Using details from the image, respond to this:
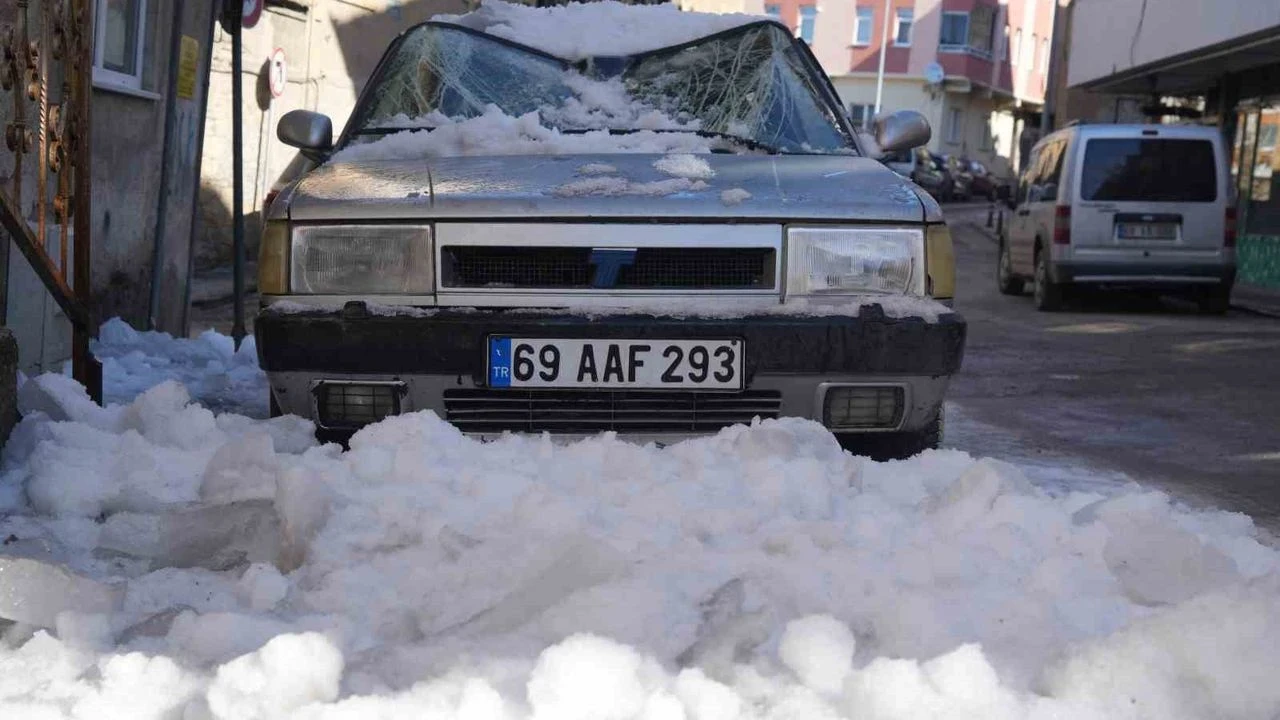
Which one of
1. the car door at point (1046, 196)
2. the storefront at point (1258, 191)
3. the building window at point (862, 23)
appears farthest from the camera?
the building window at point (862, 23)

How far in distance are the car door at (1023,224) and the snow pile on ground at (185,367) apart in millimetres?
10468

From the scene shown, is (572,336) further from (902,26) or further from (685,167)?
(902,26)

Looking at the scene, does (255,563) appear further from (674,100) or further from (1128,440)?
(1128,440)

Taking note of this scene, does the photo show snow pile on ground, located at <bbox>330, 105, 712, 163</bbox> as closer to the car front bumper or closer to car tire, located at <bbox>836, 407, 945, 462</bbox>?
the car front bumper

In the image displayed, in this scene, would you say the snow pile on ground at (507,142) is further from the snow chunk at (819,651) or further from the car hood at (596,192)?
the snow chunk at (819,651)

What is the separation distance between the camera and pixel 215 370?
745cm

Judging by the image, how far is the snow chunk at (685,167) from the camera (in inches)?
179

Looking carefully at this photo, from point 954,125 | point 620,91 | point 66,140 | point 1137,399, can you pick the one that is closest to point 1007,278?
point 1137,399

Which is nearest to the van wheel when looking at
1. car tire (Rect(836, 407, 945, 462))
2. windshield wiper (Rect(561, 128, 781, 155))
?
windshield wiper (Rect(561, 128, 781, 155))

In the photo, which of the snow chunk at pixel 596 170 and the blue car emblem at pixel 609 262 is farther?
the snow chunk at pixel 596 170

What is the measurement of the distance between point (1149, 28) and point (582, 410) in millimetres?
20015

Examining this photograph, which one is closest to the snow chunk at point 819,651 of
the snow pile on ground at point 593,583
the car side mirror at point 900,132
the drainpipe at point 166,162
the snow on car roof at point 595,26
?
the snow pile on ground at point 593,583

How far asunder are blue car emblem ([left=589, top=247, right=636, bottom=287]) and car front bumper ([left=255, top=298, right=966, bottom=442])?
0.39 ft

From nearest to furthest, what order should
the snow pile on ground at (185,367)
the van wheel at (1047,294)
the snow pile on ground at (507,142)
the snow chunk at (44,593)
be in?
the snow chunk at (44,593), the snow pile on ground at (507,142), the snow pile on ground at (185,367), the van wheel at (1047,294)
